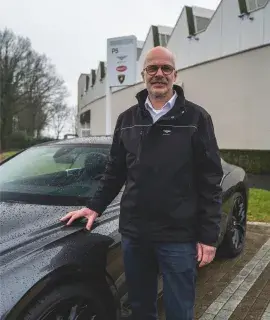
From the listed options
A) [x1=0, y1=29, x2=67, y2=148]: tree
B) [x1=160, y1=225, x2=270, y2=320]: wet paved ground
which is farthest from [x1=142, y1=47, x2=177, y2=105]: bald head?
[x1=0, y1=29, x2=67, y2=148]: tree

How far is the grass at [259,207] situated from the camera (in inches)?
244

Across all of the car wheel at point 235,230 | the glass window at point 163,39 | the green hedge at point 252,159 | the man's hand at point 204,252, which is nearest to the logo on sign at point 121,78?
the green hedge at point 252,159

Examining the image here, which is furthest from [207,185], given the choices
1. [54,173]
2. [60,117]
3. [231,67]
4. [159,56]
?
[60,117]

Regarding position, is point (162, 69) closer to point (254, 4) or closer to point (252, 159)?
point (252, 159)

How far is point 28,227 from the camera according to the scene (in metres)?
2.23

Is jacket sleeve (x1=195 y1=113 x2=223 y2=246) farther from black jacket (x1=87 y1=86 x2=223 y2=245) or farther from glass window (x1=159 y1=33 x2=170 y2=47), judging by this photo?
glass window (x1=159 y1=33 x2=170 y2=47)

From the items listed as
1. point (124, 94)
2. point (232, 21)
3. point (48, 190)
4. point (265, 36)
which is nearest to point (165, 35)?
point (124, 94)

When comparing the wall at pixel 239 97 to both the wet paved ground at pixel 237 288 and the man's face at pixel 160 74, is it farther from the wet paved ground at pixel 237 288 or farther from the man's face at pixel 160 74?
the man's face at pixel 160 74

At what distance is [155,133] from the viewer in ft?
6.47

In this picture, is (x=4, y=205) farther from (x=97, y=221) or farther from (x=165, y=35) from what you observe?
(x=165, y=35)

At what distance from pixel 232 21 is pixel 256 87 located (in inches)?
174

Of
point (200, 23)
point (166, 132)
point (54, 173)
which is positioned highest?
point (200, 23)

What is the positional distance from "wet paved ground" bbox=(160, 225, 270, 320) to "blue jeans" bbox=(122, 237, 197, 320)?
858 millimetres

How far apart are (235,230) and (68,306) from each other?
9.25ft
